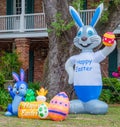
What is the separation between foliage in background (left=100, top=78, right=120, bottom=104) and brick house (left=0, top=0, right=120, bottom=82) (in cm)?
314

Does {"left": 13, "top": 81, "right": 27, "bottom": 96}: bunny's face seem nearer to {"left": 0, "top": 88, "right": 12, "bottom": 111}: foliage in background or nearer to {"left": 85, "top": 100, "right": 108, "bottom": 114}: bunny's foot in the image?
{"left": 0, "top": 88, "right": 12, "bottom": 111}: foliage in background

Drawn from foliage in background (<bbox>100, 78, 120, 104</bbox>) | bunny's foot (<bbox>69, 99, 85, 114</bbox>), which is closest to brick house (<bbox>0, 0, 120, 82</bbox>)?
foliage in background (<bbox>100, 78, 120, 104</bbox>)

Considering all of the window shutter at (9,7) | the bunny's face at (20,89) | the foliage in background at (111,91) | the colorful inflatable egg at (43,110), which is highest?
the window shutter at (9,7)

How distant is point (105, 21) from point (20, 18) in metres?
8.81

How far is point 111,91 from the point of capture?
17.6 meters

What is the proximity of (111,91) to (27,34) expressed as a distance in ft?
19.7

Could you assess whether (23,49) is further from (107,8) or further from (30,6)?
(107,8)

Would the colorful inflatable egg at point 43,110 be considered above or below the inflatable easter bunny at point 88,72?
below

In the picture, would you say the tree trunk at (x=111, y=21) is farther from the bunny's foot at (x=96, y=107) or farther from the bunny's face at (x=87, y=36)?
the bunny's foot at (x=96, y=107)

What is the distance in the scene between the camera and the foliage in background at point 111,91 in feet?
55.6

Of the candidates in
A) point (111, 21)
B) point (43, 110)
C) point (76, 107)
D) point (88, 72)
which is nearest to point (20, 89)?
point (43, 110)

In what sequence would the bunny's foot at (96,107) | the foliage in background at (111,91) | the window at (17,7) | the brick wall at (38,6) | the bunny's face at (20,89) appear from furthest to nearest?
the window at (17,7) → the brick wall at (38,6) → the foliage in background at (111,91) → the bunny's foot at (96,107) → the bunny's face at (20,89)

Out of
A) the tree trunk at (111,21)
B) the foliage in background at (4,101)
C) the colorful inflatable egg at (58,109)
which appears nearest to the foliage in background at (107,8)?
the tree trunk at (111,21)

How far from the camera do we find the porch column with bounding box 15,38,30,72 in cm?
2123
